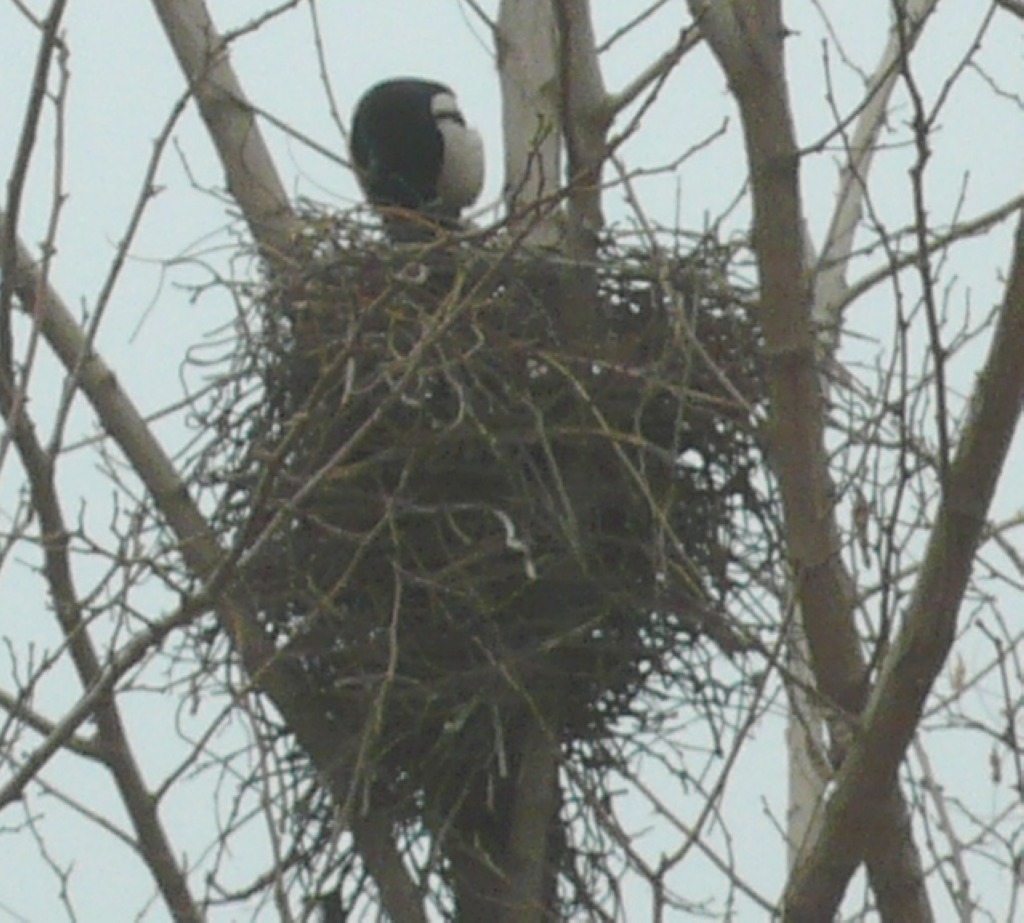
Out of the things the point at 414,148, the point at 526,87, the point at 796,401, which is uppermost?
the point at 414,148

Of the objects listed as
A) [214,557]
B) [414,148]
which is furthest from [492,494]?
[414,148]

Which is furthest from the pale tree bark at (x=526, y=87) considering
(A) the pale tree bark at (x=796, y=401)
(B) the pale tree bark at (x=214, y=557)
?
(A) the pale tree bark at (x=796, y=401)

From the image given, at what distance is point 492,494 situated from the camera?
3689 mm

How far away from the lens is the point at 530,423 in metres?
3.66

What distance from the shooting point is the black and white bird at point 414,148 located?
15.3 feet

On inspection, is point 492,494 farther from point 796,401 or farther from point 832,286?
point 832,286

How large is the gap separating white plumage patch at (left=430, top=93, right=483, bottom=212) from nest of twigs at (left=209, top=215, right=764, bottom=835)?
93cm

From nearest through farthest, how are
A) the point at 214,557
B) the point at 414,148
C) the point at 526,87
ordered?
the point at 214,557, the point at 526,87, the point at 414,148

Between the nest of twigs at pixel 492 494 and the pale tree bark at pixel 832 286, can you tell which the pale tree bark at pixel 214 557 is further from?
the pale tree bark at pixel 832 286

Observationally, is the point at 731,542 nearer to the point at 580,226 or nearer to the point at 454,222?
the point at 580,226

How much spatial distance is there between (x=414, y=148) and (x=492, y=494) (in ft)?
3.91

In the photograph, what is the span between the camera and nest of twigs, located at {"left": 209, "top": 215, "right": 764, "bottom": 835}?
11.8ft

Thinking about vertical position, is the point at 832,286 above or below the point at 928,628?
above

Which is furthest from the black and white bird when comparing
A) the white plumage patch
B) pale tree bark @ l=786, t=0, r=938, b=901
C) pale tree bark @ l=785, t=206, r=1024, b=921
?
pale tree bark @ l=785, t=206, r=1024, b=921
